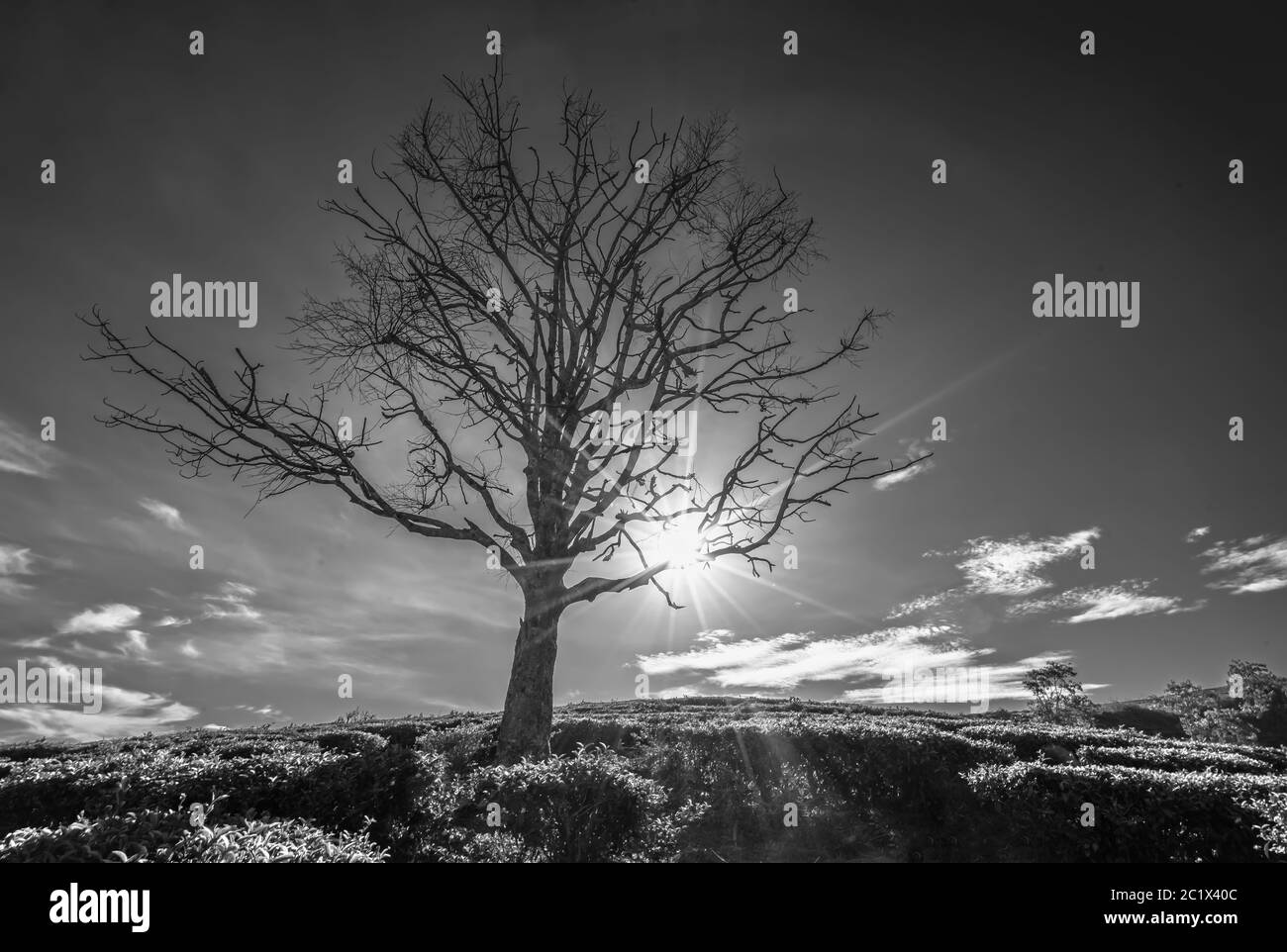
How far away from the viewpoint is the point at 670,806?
987cm

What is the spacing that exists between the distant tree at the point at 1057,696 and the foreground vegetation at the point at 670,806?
1833 cm

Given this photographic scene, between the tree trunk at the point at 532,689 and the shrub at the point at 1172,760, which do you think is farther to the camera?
the tree trunk at the point at 532,689

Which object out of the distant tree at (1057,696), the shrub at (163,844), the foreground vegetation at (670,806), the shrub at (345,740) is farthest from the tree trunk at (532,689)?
the distant tree at (1057,696)

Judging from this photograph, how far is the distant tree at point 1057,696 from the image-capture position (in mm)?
27391

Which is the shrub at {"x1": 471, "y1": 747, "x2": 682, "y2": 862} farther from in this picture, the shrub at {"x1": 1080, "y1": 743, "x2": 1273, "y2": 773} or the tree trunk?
the shrub at {"x1": 1080, "y1": 743, "x2": 1273, "y2": 773}

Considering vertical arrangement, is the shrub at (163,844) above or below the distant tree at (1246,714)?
above

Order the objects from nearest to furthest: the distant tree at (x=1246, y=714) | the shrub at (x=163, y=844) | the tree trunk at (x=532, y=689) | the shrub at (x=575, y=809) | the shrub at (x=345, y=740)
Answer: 1. the shrub at (x=163, y=844)
2. the shrub at (x=575, y=809)
3. the tree trunk at (x=532, y=689)
4. the shrub at (x=345, y=740)
5. the distant tree at (x=1246, y=714)

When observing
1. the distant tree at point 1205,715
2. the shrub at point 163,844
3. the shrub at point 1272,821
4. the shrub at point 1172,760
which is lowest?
the distant tree at point 1205,715

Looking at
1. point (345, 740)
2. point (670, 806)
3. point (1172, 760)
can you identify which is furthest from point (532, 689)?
point (1172, 760)

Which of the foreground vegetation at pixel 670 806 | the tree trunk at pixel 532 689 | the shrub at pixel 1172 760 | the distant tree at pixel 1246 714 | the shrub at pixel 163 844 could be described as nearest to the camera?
the shrub at pixel 163 844

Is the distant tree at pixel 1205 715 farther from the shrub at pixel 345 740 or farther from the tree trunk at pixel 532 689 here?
the shrub at pixel 345 740

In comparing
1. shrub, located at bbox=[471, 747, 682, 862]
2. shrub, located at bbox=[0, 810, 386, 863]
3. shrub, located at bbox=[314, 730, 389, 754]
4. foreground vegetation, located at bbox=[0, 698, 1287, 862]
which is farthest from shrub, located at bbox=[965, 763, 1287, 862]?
shrub, located at bbox=[314, 730, 389, 754]
